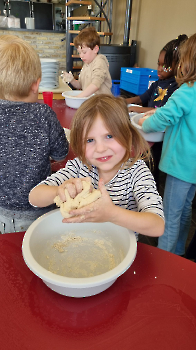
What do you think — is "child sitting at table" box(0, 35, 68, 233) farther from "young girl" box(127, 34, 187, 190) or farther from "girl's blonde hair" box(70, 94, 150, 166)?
"young girl" box(127, 34, 187, 190)

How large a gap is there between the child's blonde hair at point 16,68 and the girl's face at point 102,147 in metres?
0.39

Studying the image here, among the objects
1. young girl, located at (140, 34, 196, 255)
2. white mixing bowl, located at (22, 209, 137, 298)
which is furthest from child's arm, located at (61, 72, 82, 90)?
white mixing bowl, located at (22, 209, 137, 298)

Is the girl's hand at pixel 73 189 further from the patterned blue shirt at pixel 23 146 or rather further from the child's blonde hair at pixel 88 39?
the child's blonde hair at pixel 88 39

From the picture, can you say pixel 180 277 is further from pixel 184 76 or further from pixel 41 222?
pixel 184 76

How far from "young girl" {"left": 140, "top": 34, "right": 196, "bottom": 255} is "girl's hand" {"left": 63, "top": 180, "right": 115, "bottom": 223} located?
892mm

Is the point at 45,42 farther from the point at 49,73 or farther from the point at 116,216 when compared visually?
the point at 116,216

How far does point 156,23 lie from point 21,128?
3.57 metres

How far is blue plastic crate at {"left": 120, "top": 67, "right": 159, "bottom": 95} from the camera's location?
329cm

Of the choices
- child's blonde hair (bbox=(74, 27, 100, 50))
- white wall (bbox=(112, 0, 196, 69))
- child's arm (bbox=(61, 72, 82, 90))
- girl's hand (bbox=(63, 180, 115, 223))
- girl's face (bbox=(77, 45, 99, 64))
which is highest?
white wall (bbox=(112, 0, 196, 69))

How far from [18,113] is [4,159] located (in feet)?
0.66

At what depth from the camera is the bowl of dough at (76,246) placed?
72 centimetres

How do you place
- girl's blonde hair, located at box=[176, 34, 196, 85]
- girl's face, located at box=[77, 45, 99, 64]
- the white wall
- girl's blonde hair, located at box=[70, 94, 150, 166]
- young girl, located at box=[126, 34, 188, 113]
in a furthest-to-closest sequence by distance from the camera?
the white wall, girl's face, located at box=[77, 45, 99, 64], young girl, located at box=[126, 34, 188, 113], girl's blonde hair, located at box=[176, 34, 196, 85], girl's blonde hair, located at box=[70, 94, 150, 166]

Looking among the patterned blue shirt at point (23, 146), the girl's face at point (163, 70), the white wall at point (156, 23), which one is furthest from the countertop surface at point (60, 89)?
the patterned blue shirt at point (23, 146)

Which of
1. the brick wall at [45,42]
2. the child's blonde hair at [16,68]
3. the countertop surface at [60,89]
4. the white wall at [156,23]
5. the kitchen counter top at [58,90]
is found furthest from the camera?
the brick wall at [45,42]
